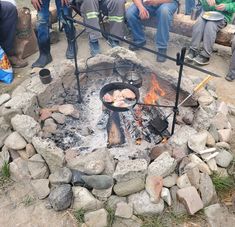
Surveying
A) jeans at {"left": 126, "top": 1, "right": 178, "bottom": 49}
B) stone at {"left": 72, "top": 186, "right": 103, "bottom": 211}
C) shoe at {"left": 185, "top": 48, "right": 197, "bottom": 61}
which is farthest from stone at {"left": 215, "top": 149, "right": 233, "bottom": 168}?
jeans at {"left": 126, "top": 1, "right": 178, "bottom": 49}

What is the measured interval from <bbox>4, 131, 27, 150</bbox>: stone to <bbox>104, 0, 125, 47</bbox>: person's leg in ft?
9.54

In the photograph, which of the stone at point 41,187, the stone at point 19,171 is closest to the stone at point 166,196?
the stone at point 41,187

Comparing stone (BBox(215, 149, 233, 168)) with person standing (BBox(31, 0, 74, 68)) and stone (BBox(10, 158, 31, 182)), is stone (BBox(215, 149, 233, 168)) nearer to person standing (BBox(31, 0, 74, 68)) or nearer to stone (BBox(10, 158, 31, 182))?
stone (BBox(10, 158, 31, 182))

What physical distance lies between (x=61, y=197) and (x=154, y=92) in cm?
190

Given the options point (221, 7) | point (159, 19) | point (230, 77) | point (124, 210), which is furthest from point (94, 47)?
point (124, 210)

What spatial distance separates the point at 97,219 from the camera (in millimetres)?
3113

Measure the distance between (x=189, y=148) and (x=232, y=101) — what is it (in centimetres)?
159

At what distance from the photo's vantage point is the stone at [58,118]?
4.02 m

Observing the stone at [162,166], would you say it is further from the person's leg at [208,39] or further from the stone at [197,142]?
the person's leg at [208,39]

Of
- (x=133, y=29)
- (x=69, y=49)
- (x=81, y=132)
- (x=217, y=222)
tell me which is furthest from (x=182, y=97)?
(x=69, y=49)

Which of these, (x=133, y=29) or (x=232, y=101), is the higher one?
(x=133, y=29)

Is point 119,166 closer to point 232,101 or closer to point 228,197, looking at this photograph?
point 228,197

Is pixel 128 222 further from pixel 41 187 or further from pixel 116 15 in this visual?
pixel 116 15

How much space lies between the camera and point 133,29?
5965 millimetres
